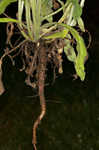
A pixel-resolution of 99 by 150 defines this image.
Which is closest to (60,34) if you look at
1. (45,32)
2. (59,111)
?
(45,32)

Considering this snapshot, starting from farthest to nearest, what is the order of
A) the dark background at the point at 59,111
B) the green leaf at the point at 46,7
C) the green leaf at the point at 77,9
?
1. the dark background at the point at 59,111
2. the green leaf at the point at 46,7
3. the green leaf at the point at 77,9

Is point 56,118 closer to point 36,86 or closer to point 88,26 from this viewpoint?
point 88,26

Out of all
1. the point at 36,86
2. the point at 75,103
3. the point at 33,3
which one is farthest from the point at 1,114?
the point at 33,3

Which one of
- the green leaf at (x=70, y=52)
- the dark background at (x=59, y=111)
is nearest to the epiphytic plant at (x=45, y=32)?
the green leaf at (x=70, y=52)

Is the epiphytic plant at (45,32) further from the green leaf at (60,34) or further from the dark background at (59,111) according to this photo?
the dark background at (59,111)

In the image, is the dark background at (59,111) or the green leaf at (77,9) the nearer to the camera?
the green leaf at (77,9)

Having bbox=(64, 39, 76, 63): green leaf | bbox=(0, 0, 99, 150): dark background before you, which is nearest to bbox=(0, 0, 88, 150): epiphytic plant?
bbox=(64, 39, 76, 63): green leaf

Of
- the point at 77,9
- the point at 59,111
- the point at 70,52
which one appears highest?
the point at 77,9

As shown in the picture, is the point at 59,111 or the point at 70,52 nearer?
the point at 70,52

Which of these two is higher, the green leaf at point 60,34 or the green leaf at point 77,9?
the green leaf at point 77,9

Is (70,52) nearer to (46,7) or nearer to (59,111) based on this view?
(46,7)

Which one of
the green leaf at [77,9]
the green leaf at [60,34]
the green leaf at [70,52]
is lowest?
the green leaf at [70,52]

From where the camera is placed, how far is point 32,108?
9.18 ft

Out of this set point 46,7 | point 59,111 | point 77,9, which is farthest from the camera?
point 59,111
